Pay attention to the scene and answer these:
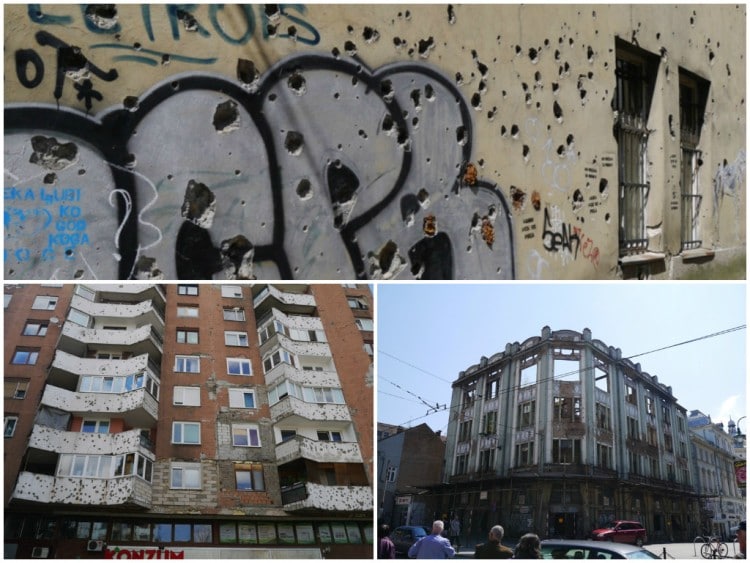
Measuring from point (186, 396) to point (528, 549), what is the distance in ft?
8.79

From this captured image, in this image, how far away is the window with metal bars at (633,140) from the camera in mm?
9117

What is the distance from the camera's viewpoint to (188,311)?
526 centimetres

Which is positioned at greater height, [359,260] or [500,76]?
[500,76]

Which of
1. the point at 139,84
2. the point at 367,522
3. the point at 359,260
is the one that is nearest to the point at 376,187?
the point at 359,260

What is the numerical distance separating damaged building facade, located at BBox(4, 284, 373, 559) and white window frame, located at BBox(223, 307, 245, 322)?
0.01 metres

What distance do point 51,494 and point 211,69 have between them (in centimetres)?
289

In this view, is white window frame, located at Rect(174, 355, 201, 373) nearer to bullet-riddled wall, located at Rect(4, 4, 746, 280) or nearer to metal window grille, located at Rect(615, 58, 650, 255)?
bullet-riddled wall, located at Rect(4, 4, 746, 280)

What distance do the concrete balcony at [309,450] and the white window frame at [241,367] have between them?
0.60 m

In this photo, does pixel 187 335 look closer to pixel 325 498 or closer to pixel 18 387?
pixel 18 387

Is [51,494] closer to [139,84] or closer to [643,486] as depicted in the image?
[139,84]

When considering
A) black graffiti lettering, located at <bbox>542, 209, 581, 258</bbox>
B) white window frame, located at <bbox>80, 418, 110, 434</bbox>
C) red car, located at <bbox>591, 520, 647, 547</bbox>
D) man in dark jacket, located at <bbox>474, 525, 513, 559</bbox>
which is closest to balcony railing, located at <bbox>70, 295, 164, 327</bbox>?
white window frame, located at <bbox>80, 418, 110, 434</bbox>

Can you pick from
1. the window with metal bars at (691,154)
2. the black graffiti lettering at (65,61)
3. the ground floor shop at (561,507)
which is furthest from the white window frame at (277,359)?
the window with metal bars at (691,154)

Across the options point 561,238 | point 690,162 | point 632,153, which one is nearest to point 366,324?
point 561,238

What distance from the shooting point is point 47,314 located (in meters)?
4.87
